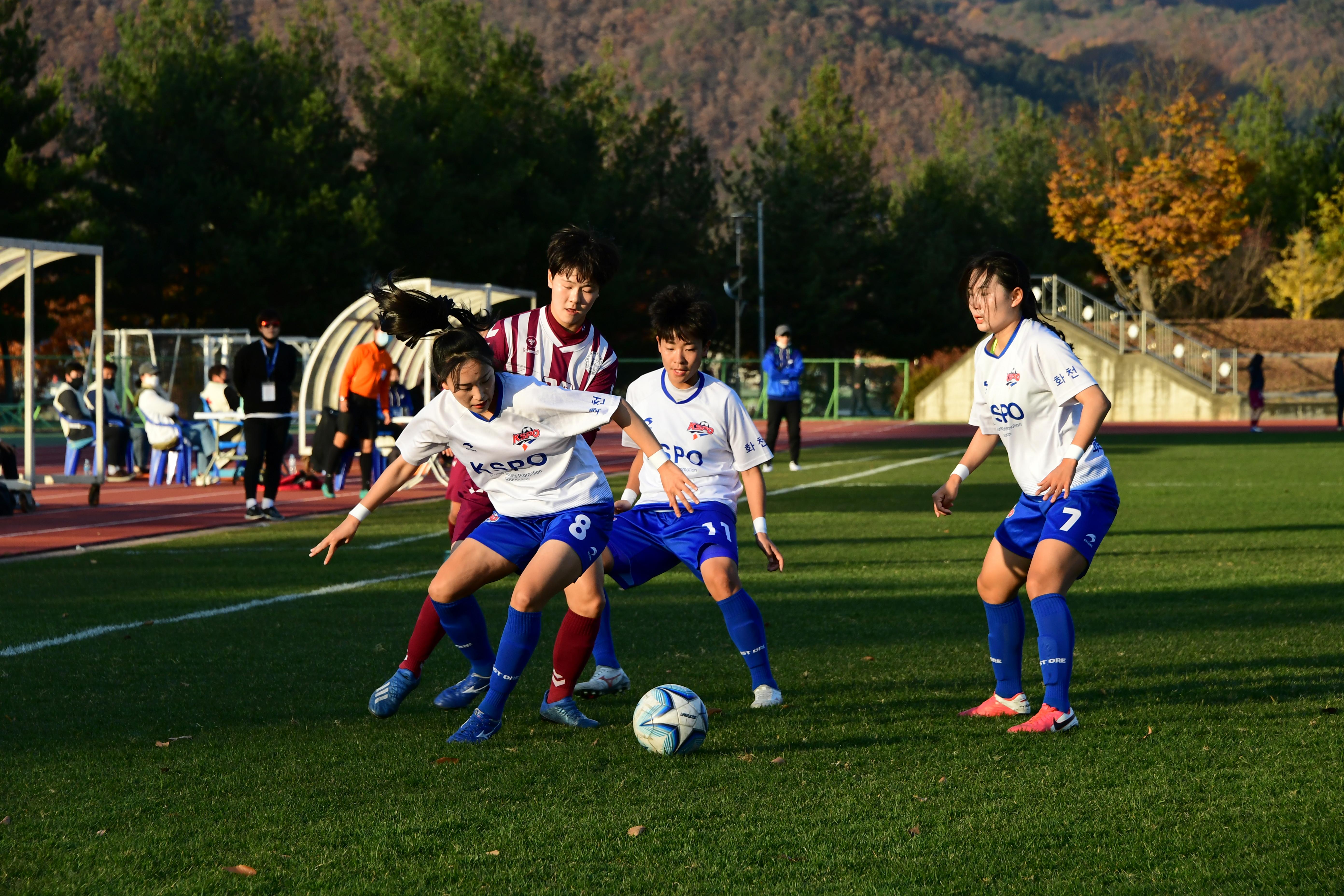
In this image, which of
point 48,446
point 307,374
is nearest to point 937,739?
point 307,374

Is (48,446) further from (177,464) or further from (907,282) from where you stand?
(907,282)

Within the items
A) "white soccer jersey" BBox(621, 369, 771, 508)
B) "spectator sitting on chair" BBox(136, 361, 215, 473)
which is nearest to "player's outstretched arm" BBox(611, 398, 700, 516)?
"white soccer jersey" BBox(621, 369, 771, 508)

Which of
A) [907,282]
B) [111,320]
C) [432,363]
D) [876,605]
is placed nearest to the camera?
[432,363]

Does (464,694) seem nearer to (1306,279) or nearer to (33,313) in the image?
(33,313)

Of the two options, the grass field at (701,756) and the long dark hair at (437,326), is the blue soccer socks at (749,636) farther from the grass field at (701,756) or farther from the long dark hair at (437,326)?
the long dark hair at (437,326)

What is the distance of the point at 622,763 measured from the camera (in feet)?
15.6

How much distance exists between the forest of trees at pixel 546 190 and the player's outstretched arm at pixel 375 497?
27398 millimetres

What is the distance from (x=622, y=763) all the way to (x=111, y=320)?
1680 inches

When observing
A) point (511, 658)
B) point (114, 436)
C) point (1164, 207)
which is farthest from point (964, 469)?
point (1164, 207)

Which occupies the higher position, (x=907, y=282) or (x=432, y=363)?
(x=907, y=282)

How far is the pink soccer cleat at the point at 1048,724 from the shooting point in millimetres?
5027

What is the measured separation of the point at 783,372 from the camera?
65.7 ft

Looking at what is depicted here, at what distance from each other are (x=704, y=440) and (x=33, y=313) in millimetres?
11832

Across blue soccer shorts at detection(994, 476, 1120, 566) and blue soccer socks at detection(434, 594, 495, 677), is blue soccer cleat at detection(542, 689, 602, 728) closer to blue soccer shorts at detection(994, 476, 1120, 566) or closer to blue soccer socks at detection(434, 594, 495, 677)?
blue soccer socks at detection(434, 594, 495, 677)
